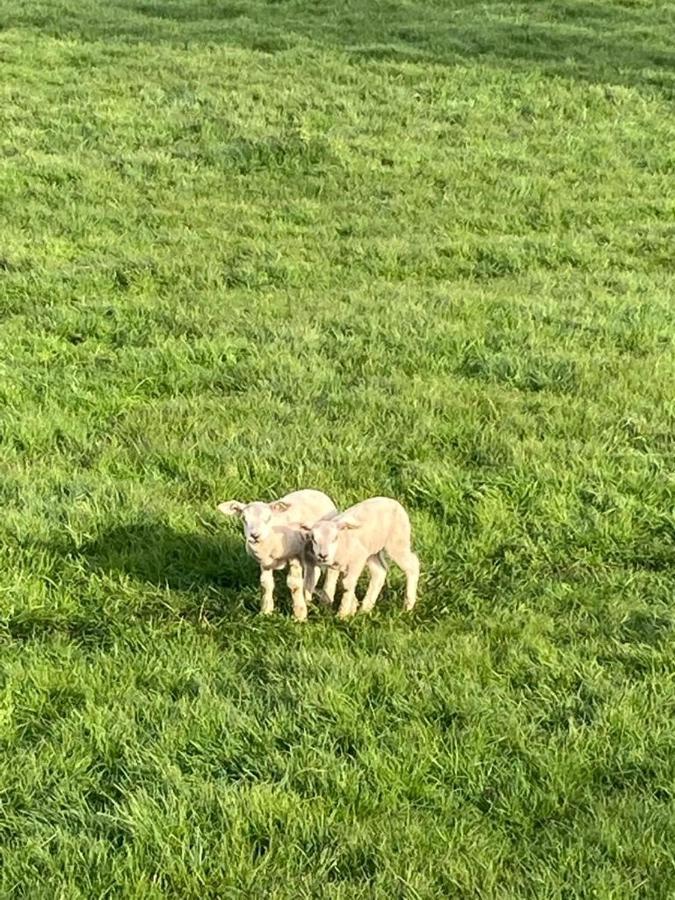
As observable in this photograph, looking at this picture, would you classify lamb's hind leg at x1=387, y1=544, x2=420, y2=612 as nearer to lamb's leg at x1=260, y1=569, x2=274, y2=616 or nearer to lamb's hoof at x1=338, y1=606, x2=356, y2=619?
lamb's hoof at x1=338, y1=606, x2=356, y2=619

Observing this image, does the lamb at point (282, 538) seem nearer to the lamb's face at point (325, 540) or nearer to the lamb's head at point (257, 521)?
the lamb's head at point (257, 521)

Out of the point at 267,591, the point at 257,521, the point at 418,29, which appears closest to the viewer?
the point at 257,521

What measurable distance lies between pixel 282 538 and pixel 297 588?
310 mm

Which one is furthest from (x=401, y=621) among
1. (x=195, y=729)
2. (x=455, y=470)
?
(x=455, y=470)

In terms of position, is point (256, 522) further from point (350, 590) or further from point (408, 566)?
point (408, 566)

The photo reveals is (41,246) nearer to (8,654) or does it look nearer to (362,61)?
(8,654)

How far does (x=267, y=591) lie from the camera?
17.9ft

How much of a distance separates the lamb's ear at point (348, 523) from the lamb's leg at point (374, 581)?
52cm

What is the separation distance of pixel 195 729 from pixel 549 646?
1.82 metres

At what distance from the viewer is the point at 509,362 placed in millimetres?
8969

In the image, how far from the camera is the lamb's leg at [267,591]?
542cm

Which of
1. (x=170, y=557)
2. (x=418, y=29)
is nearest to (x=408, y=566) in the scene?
(x=170, y=557)

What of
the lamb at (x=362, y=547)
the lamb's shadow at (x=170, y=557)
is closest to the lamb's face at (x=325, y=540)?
the lamb at (x=362, y=547)

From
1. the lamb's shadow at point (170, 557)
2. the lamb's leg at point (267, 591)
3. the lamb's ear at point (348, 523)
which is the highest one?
the lamb's ear at point (348, 523)
